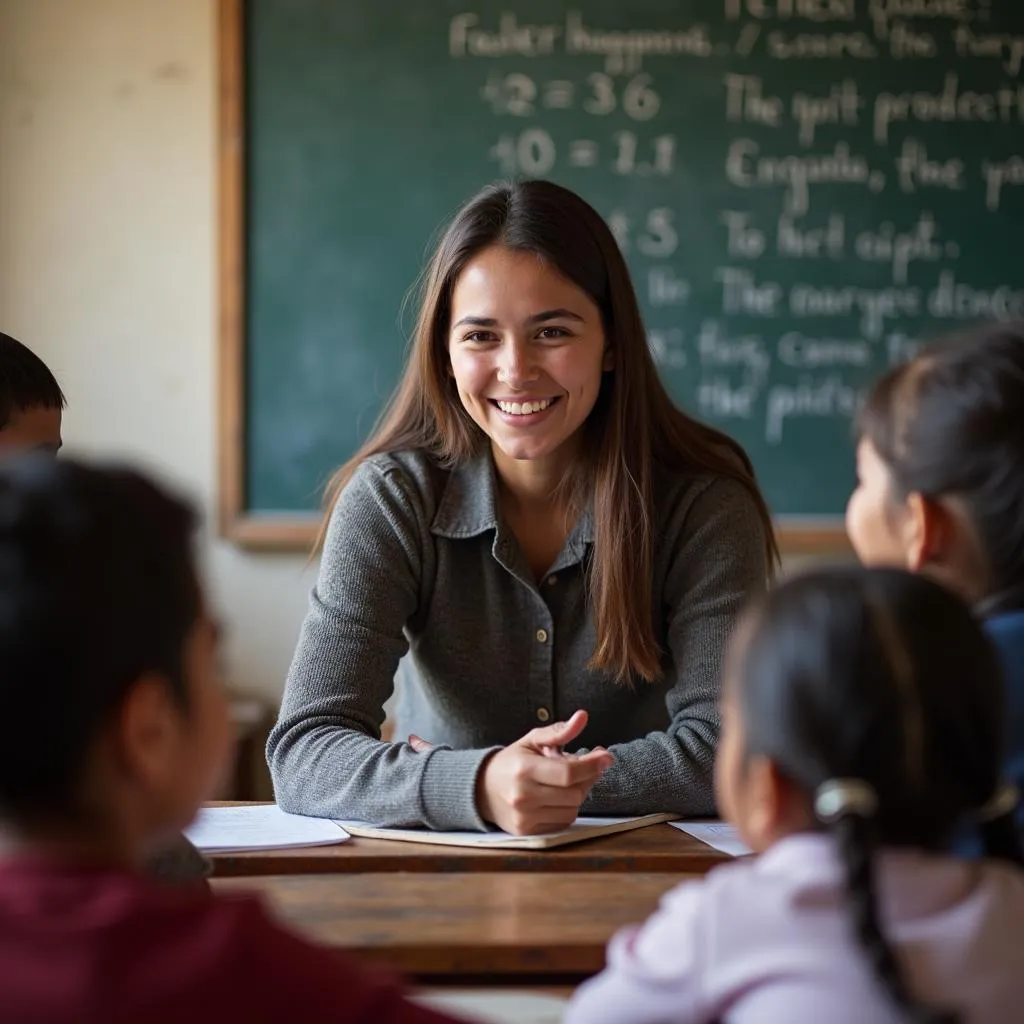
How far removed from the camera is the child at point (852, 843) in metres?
0.91

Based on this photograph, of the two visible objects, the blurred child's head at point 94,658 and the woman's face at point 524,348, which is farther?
the woman's face at point 524,348

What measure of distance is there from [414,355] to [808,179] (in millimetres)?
1752

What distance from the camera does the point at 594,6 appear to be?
353 cm

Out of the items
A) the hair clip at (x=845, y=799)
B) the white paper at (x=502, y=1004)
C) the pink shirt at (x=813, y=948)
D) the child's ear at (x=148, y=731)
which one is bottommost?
the white paper at (x=502, y=1004)

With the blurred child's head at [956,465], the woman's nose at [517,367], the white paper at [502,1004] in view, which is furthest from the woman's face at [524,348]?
the white paper at [502,1004]

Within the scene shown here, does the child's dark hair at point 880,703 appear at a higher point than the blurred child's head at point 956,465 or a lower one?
lower

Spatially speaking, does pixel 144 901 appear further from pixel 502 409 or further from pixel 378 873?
pixel 502 409

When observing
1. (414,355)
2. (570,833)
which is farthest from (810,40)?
(570,833)

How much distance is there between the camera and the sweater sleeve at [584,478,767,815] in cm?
174

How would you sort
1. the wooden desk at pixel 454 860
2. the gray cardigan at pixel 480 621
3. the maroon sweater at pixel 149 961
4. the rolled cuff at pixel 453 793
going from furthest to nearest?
the gray cardigan at pixel 480 621
the rolled cuff at pixel 453 793
the wooden desk at pixel 454 860
the maroon sweater at pixel 149 961

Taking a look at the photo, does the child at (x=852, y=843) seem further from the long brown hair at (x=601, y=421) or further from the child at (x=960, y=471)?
the long brown hair at (x=601, y=421)

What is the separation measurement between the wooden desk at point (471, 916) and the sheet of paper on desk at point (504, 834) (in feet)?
0.29

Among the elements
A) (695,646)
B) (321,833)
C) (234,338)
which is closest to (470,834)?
(321,833)

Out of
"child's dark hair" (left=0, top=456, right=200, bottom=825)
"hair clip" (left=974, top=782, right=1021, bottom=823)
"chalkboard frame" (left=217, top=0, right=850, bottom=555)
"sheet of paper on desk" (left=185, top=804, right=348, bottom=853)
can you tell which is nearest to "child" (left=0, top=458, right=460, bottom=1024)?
"child's dark hair" (left=0, top=456, right=200, bottom=825)
